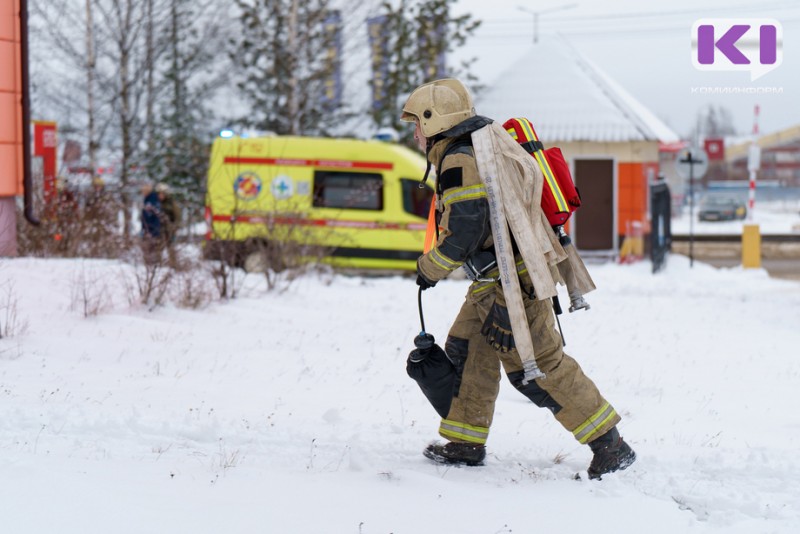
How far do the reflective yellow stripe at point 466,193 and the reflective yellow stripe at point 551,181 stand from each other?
33 centimetres

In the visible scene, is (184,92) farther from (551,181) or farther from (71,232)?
(551,181)

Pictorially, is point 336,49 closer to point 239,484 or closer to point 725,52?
point 725,52

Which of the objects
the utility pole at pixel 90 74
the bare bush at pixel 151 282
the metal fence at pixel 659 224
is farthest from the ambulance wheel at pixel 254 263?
the utility pole at pixel 90 74

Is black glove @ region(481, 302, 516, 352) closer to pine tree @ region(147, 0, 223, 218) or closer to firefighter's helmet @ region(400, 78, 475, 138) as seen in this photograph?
firefighter's helmet @ region(400, 78, 475, 138)

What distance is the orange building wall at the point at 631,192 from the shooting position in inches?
845

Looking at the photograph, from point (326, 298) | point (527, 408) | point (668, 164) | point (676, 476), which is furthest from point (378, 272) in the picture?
point (668, 164)

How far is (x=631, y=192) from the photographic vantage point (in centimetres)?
2152

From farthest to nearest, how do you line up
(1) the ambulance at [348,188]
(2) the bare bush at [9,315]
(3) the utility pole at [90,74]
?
1. (3) the utility pole at [90,74]
2. (1) the ambulance at [348,188]
3. (2) the bare bush at [9,315]

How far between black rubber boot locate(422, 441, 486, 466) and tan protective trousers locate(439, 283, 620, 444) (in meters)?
0.03

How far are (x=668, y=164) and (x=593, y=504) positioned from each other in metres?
32.5

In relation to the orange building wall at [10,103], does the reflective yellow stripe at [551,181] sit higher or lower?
lower

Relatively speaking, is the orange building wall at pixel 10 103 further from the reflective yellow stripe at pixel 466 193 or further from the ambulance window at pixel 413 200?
the reflective yellow stripe at pixel 466 193

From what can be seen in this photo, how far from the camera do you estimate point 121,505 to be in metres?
3.52

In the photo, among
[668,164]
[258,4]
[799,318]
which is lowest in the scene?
[799,318]
